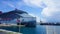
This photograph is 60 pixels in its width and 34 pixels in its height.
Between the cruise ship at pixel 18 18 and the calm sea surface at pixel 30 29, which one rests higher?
the cruise ship at pixel 18 18

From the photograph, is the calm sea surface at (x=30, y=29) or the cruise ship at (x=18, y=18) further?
the cruise ship at (x=18, y=18)

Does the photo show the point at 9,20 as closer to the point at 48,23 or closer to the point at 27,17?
the point at 27,17

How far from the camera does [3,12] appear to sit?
28.2ft

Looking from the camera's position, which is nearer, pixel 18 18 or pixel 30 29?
pixel 18 18

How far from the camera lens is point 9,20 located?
8742mm

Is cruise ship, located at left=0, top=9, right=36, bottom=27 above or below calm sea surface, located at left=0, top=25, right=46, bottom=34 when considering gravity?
above

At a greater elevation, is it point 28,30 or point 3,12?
point 3,12

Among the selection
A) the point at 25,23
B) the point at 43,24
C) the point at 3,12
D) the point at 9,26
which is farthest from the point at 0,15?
the point at 43,24

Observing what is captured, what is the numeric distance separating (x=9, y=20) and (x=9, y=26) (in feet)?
1.61

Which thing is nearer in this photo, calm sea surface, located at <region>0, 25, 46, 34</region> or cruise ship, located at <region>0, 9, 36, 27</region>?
calm sea surface, located at <region>0, 25, 46, 34</region>

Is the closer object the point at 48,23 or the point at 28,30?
the point at 48,23

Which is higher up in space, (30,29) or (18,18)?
(18,18)

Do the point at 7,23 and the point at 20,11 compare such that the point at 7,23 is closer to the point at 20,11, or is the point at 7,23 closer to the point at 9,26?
the point at 9,26

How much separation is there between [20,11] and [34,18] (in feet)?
3.02
